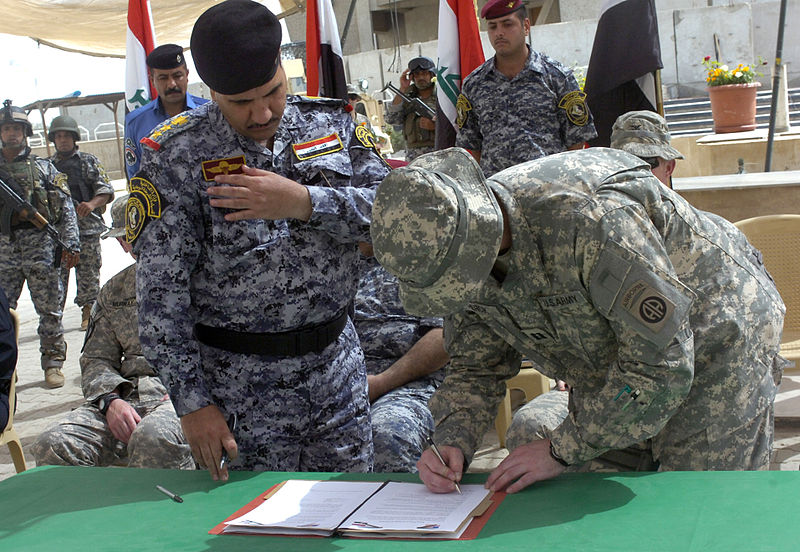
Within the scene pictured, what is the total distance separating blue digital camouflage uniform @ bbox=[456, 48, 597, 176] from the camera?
4703 millimetres

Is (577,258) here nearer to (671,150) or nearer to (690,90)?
(671,150)

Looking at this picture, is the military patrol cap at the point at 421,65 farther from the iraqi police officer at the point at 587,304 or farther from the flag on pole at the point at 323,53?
the iraqi police officer at the point at 587,304

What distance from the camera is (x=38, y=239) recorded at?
252 inches

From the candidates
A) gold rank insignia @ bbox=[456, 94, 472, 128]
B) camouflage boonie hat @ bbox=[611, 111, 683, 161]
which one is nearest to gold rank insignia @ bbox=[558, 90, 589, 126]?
gold rank insignia @ bbox=[456, 94, 472, 128]

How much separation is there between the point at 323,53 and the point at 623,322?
368 centimetres

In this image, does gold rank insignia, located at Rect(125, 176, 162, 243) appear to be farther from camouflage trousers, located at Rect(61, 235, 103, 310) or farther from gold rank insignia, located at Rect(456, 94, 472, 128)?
camouflage trousers, located at Rect(61, 235, 103, 310)

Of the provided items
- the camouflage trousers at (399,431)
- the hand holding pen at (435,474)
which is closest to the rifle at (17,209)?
the camouflage trousers at (399,431)

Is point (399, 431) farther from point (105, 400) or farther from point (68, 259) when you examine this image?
point (68, 259)

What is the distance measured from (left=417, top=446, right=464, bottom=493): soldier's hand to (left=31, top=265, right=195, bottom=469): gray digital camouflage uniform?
4.56ft

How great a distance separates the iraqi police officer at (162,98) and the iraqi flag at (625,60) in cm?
240

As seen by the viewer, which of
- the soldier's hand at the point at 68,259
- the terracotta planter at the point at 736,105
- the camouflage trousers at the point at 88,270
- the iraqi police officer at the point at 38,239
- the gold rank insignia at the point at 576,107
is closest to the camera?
the gold rank insignia at the point at 576,107

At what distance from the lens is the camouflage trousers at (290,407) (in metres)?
2.18

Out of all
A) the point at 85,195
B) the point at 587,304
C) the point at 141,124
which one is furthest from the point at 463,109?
the point at 85,195

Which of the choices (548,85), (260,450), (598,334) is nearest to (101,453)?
(260,450)
